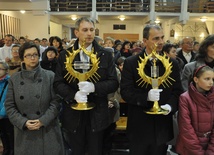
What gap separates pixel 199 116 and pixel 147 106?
1.59 feet

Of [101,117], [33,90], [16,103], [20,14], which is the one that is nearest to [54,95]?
[33,90]

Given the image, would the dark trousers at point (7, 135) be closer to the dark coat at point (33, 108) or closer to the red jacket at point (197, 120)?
the dark coat at point (33, 108)

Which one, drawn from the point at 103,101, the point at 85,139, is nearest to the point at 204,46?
the point at 103,101

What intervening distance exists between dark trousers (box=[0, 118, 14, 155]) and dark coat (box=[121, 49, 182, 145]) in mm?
1679

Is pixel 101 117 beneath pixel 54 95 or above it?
beneath

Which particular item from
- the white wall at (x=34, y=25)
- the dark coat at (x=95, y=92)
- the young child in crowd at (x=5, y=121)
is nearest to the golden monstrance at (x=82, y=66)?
the dark coat at (x=95, y=92)

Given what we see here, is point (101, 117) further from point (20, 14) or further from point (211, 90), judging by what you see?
point (20, 14)

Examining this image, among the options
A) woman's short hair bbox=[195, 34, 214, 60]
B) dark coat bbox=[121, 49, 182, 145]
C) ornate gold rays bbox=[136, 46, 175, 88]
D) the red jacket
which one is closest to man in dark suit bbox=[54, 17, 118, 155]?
dark coat bbox=[121, 49, 182, 145]

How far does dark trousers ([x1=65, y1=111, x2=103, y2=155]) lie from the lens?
2.14 metres

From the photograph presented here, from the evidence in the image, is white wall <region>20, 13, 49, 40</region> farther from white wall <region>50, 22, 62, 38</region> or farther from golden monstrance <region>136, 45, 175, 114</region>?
golden monstrance <region>136, 45, 175, 114</region>

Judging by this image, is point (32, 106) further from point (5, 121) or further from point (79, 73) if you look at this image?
point (5, 121)

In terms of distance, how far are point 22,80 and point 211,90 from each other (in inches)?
70.6

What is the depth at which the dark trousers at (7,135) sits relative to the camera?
291 cm

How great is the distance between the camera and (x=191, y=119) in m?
2.09
